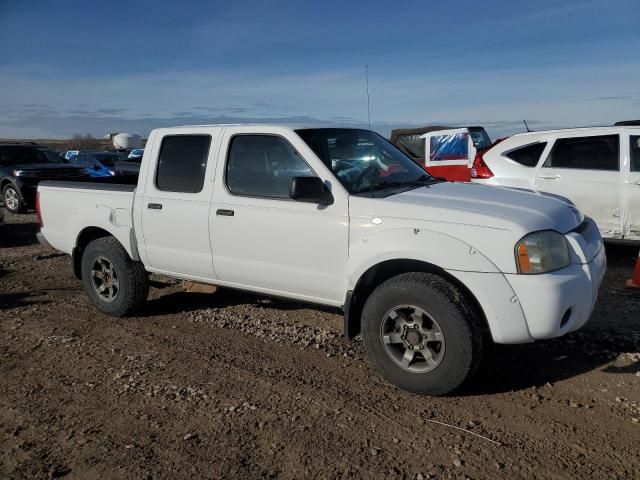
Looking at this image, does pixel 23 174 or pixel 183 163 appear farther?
pixel 23 174

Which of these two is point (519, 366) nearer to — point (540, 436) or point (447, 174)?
point (540, 436)

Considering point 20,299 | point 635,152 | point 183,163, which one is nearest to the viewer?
point 183,163

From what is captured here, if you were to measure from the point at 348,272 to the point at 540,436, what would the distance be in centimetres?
161

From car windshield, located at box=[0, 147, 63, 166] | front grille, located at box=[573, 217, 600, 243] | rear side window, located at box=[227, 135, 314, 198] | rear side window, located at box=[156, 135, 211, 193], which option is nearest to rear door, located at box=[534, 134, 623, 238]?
front grille, located at box=[573, 217, 600, 243]

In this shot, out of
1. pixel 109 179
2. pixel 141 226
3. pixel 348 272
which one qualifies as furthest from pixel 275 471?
pixel 109 179

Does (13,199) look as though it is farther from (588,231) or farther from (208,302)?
(588,231)

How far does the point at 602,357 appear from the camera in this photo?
436cm

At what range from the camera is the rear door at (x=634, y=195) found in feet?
23.4

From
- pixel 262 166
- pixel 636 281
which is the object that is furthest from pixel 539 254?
pixel 636 281

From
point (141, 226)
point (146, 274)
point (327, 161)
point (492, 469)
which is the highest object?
point (327, 161)

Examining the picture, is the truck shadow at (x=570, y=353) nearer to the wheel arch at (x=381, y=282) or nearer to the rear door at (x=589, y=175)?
the wheel arch at (x=381, y=282)

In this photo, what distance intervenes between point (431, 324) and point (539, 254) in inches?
32.5

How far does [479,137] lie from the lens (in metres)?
11.5

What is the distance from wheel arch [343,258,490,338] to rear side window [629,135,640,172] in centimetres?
477
